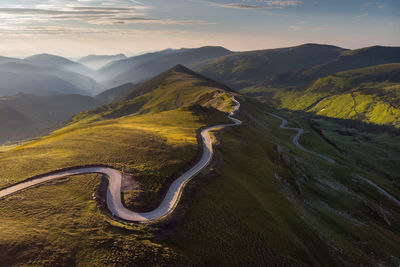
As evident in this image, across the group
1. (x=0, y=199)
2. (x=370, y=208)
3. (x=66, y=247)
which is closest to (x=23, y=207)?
(x=0, y=199)

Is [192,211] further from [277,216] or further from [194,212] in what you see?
[277,216]

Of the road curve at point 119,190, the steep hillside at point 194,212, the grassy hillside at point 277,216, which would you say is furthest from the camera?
the road curve at point 119,190

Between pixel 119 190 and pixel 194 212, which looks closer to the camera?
pixel 194 212

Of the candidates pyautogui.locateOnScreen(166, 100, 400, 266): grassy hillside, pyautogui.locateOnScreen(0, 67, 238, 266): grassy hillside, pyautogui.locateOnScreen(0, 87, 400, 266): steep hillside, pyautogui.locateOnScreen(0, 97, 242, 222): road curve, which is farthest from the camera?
pyautogui.locateOnScreen(0, 97, 242, 222): road curve

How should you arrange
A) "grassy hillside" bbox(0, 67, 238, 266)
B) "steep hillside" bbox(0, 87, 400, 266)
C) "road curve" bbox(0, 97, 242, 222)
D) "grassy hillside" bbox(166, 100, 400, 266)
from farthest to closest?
"road curve" bbox(0, 97, 242, 222) < "grassy hillside" bbox(166, 100, 400, 266) < "steep hillside" bbox(0, 87, 400, 266) < "grassy hillside" bbox(0, 67, 238, 266)

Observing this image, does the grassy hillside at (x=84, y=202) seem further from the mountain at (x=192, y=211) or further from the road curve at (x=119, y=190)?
the road curve at (x=119, y=190)

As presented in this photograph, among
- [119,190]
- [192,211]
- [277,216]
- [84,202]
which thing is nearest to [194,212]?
[192,211]

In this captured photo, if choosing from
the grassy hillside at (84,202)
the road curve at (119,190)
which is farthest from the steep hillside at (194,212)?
the road curve at (119,190)

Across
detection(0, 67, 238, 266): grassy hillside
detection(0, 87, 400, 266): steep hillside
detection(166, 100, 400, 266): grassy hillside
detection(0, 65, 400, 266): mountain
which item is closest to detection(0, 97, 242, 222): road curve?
detection(0, 65, 400, 266): mountain

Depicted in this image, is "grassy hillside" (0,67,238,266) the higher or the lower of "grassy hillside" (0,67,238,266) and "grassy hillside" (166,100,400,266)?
the higher

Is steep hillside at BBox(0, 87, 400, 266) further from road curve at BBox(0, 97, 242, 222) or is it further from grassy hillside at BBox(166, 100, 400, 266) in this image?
road curve at BBox(0, 97, 242, 222)

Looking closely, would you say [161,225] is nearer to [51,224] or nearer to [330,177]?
[51,224]
